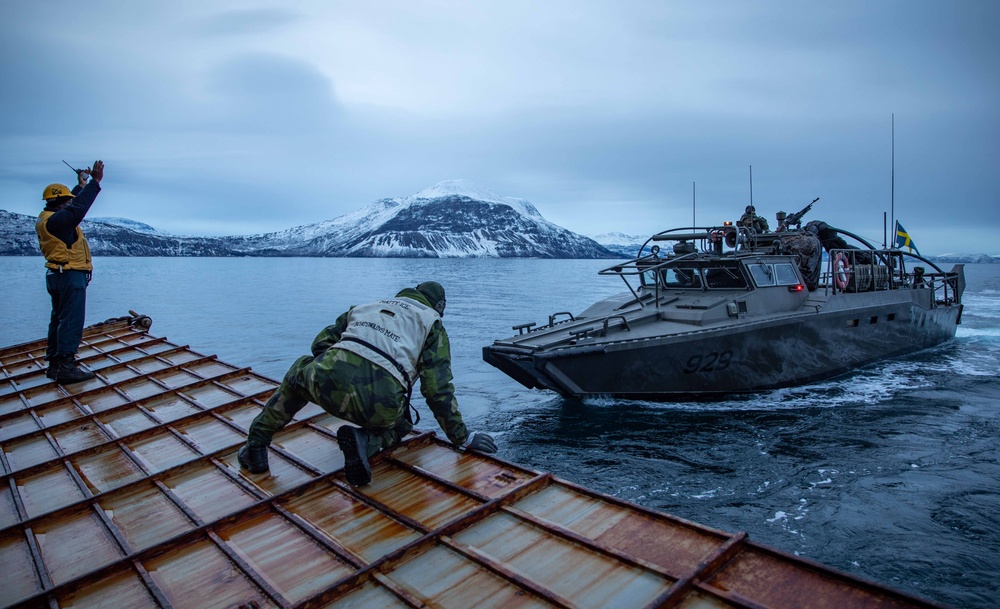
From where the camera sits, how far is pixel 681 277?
13.7m

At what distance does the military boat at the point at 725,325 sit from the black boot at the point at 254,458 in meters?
5.51

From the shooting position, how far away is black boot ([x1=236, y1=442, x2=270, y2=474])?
18.2 feet

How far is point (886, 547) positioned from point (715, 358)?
5204 millimetres

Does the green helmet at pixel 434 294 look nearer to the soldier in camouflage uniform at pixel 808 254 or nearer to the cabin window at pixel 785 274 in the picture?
the cabin window at pixel 785 274

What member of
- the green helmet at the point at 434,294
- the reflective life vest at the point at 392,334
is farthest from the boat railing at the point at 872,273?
the reflective life vest at the point at 392,334

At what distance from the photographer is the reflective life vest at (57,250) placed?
850 cm

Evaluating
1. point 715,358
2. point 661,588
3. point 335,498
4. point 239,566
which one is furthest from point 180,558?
point 715,358

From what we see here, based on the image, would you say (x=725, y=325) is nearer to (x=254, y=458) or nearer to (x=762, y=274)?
(x=762, y=274)

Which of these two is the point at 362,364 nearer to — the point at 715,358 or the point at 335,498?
the point at 335,498

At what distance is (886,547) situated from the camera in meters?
6.55

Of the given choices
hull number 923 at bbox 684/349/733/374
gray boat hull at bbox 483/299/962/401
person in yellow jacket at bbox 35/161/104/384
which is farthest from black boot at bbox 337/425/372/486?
hull number 923 at bbox 684/349/733/374

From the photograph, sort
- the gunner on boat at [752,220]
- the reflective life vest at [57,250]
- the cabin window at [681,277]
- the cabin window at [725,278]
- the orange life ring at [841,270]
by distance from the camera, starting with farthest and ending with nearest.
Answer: the gunner on boat at [752,220], the orange life ring at [841,270], the cabin window at [681,277], the cabin window at [725,278], the reflective life vest at [57,250]

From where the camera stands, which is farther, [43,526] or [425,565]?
[43,526]

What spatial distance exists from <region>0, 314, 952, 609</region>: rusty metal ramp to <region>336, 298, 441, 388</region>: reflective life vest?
107 centimetres
